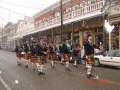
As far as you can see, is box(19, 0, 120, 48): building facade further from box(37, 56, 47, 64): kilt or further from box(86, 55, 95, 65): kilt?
box(86, 55, 95, 65): kilt

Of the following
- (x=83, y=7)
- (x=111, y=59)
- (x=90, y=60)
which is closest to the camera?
(x=90, y=60)

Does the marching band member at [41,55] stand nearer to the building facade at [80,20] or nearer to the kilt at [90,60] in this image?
the kilt at [90,60]

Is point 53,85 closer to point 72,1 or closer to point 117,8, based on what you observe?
point 117,8

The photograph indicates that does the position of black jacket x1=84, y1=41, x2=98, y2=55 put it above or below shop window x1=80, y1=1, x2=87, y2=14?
below

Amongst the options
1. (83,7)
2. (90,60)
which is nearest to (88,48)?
(90,60)

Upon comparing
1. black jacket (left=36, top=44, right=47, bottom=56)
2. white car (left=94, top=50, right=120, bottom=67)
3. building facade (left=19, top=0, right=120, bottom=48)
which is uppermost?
building facade (left=19, top=0, right=120, bottom=48)

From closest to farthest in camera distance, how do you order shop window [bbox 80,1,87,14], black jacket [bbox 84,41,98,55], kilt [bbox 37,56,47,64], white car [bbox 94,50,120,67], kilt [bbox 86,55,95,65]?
kilt [bbox 86,55,95,65], black jacket [bbox 84,41,98,55], kilt [bbox 37,56,47,64], white car [bbox 94,50,120,67], shop window [bbox 80,1,87,14]

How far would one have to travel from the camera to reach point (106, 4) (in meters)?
22.4

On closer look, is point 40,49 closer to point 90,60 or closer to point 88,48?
point 88,48

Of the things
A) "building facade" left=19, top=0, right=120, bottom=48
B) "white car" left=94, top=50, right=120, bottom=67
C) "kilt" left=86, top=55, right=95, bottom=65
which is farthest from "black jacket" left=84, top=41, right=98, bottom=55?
"building facade" left=19, top=0, right=120, bottom=48

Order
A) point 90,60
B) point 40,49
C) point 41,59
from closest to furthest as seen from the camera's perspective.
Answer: point 90,60 → point 41,59 → point 40,49

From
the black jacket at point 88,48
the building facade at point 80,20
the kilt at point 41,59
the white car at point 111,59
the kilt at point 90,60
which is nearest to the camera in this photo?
the kilt at point 90,60

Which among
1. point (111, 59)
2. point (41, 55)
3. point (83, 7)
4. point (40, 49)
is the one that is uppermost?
point (83, 7)

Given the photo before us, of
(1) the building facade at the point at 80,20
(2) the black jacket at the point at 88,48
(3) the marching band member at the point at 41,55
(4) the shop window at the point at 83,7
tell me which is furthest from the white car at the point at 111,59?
(4) the shop window at the point at 83,7
